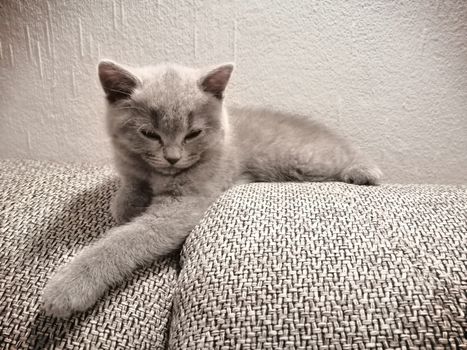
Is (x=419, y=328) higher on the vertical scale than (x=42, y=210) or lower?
higher

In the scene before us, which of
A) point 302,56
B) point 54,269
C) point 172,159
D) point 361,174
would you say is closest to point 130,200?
point 172,159

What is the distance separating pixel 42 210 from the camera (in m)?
0.87

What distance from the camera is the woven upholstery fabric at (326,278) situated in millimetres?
540

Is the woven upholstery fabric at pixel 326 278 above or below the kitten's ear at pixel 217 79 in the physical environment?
below

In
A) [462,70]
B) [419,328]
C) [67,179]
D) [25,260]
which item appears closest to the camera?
[419,328]

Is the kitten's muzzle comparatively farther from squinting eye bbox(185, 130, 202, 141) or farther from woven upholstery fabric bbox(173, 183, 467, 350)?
woven upholstery fabric bbox(173, 183, 467, 350)

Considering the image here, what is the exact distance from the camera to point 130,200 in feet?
3.15

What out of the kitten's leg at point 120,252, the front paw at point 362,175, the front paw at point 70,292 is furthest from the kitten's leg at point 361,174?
the front paw at point 70,292

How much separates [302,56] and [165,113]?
0.59 metres

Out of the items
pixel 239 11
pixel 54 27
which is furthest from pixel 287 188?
pixel 54 27

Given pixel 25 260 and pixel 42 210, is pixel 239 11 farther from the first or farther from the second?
pixel 25 260

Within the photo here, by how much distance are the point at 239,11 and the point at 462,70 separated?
2.33 ft

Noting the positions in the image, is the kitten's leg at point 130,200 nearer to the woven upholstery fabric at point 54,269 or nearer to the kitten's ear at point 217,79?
the woven upholstery fabric at point 54,269

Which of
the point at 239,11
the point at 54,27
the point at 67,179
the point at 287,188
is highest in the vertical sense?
the point at 239,11
